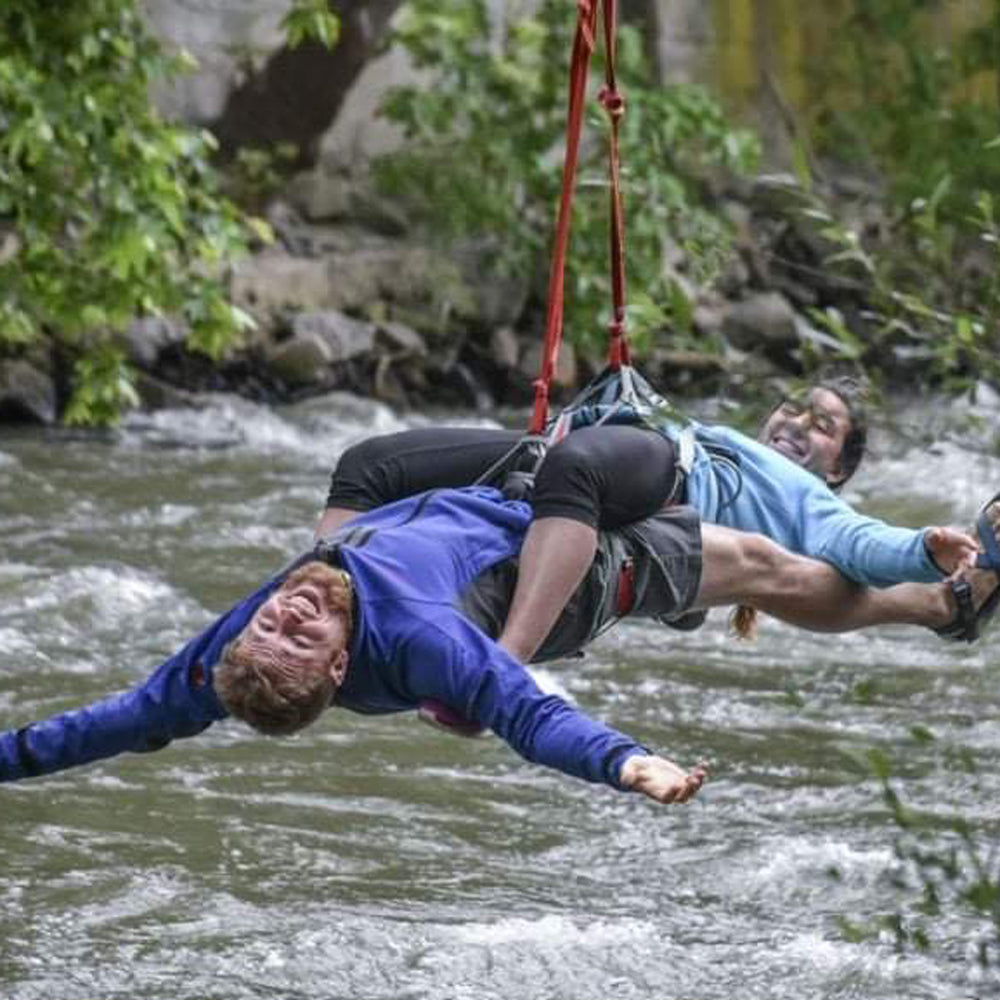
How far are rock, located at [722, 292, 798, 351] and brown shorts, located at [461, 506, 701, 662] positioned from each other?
10.4 meters

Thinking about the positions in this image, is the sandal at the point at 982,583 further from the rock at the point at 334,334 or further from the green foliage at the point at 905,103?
the green foliage at the point at 905,103

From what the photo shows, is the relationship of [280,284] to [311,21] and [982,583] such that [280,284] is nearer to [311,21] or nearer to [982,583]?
[311,21]

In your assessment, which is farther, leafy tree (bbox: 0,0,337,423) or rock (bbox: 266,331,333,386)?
rock (bbox: 266,331,333,386)

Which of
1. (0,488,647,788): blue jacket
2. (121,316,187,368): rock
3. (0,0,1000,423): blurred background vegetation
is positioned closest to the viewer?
(0,488,647,788): blue jacket

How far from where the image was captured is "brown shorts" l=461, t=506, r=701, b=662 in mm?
4832

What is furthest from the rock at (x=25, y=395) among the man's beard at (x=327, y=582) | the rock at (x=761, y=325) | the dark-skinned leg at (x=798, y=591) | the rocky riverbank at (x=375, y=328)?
the man's beard at (x=327, y=582)

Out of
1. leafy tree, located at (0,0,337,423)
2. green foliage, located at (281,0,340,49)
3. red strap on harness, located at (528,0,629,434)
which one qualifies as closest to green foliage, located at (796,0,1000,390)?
green foliage, located at (281,0,340,49)

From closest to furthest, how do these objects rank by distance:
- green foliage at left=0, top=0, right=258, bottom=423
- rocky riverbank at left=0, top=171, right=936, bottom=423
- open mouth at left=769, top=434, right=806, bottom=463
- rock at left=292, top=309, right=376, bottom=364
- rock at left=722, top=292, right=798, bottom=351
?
open mouth at left=769, top=434, right=806, bottom=463, green foliage at left=0, top=0, right=258, bottom=423, rocky riverbank at left=0, top=171, right=936, bottom=423, rock at left=292, top=309, right=376, bottom=364, rock at left=722, top=292, right=798, bottom=351

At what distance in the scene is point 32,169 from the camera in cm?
966

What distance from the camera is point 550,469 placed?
4906 mm

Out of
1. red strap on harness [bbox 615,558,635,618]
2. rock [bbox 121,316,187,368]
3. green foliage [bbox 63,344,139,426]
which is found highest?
red strap on harness [bbox 615,558,635,618]

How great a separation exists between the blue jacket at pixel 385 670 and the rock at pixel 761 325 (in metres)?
10.8

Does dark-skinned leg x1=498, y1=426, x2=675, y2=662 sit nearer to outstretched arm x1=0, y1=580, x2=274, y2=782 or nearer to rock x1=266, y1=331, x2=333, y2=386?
outstretched arm x1=0, y1=580, x2=274, y2=782

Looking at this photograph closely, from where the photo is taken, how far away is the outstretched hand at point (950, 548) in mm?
5023
